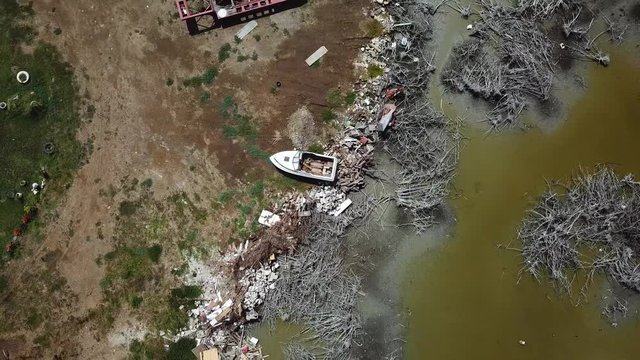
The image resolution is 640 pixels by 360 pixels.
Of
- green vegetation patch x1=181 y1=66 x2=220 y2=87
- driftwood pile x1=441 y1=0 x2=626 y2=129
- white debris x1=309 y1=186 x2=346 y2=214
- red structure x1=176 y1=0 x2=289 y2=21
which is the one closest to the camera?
red structure x1=176 y1=0 x2=289 y2=21

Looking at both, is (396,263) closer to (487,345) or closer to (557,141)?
(487,345)

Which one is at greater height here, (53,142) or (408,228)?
(53,142)

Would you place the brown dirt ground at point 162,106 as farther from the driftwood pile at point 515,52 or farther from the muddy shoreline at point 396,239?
the driftwood pile at point 515,52

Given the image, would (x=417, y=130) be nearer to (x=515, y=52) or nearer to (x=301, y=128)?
(x=301, y=128)

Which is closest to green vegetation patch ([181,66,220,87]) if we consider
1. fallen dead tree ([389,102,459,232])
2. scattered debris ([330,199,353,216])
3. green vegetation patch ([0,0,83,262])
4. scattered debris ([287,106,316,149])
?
scattered debris ([287,106,316,149])

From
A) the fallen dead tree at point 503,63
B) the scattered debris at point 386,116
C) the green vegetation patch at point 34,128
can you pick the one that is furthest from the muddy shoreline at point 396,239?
the green vegetation patch at point 34,128

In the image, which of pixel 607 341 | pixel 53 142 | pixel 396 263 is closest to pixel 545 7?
pixel 396 263

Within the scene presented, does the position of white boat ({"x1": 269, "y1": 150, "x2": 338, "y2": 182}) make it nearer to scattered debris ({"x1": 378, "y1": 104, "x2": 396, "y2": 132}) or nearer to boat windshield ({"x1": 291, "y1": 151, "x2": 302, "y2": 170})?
boat windshield ({"x1": 291, "y1": 151, "x2": 302, "y2": 170})
